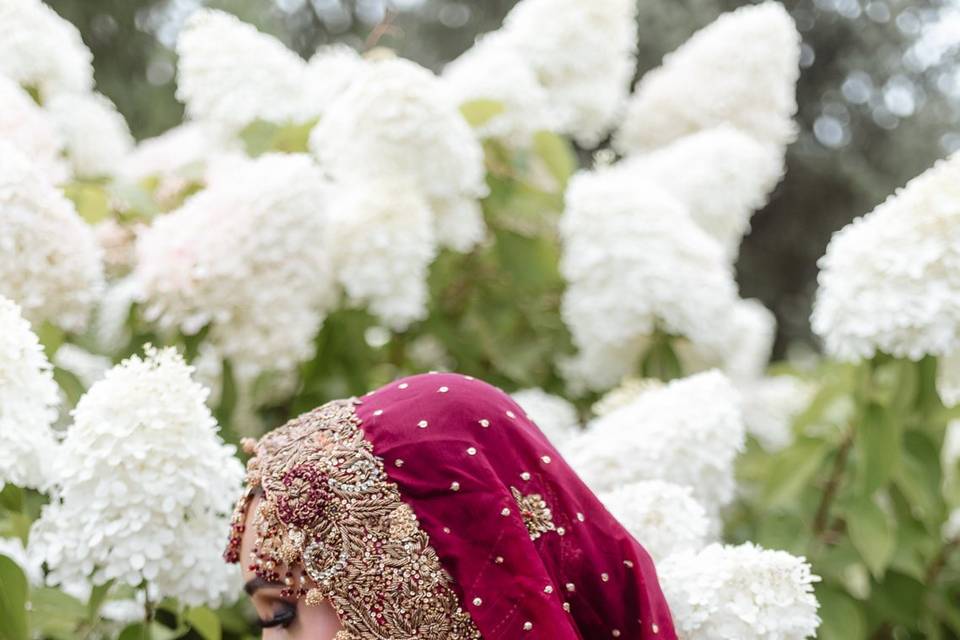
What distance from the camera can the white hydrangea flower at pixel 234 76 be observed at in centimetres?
185

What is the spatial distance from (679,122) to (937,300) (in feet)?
3.66

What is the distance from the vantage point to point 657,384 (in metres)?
1.62

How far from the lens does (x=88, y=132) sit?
2031 mm

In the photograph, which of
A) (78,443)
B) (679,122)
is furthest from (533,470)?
(679,122)

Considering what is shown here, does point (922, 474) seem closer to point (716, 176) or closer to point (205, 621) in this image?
point (716, 176)

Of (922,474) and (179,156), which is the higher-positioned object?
(179,156)

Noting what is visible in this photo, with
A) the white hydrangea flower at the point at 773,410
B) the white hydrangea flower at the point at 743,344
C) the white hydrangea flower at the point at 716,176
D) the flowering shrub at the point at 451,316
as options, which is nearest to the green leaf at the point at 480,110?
the flowering shrub at the point at 451,316

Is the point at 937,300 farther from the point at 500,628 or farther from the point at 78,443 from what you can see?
the point at 78,443

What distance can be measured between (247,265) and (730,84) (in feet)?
4.13

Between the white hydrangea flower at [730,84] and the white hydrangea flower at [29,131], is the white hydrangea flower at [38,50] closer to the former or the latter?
the white hydrangea flower at [29,131]

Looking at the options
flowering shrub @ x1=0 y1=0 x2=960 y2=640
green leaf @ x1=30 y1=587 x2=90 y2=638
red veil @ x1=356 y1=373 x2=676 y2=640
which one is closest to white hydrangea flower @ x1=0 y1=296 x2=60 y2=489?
flowering shrub @ x1=0 y1=0 x2=960 y2=640

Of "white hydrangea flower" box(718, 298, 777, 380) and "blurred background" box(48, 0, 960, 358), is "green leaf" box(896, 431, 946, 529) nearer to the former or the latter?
"white hydrangea flower" box(718, 298, 777, 380)

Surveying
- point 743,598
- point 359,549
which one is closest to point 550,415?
point 743,598

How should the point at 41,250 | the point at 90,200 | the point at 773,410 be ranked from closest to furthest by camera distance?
the point at 41,250 < the point at 90,200 < the point at 773,410
